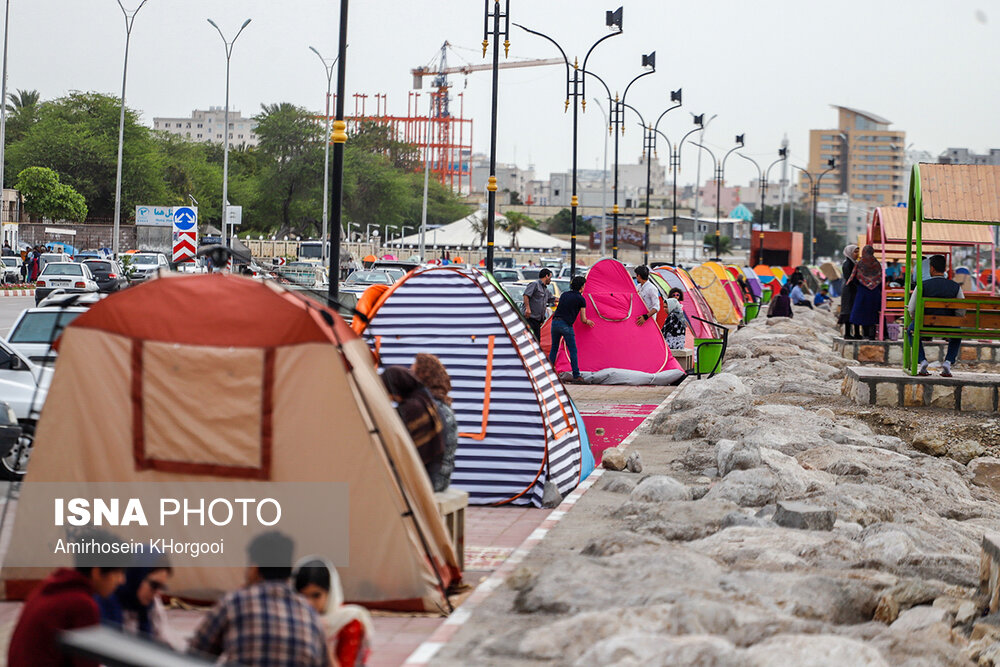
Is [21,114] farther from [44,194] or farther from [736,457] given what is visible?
[736,457]

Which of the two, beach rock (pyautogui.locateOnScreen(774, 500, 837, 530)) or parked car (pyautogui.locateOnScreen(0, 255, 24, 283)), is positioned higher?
parked car (pyautogui.locateOnScreen(0, 255, 24, 283))

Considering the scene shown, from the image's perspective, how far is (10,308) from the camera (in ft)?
111

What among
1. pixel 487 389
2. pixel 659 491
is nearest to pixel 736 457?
pixel 659 491

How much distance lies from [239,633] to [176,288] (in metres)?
3.15

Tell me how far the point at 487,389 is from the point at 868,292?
13.0 meters

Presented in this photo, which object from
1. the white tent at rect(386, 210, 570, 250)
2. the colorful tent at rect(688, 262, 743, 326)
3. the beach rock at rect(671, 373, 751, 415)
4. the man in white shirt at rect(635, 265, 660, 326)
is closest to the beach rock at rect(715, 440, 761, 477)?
the beach rock at rect(671, 373, 751, 415)

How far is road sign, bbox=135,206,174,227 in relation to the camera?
63.8 m

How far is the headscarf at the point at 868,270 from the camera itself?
2103cm

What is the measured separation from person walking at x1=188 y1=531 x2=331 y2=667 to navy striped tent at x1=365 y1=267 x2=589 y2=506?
585cm

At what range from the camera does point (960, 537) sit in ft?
30.6

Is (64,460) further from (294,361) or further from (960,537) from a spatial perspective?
(960,537)

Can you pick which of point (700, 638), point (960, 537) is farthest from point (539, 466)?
point (700, 638)

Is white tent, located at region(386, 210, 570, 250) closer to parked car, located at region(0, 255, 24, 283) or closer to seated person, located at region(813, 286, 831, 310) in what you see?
seated person, located at region(813, 286, 831, 310)

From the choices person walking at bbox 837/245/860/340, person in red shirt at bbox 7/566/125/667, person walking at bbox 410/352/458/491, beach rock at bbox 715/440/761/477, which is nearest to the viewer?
person in red shirt at bbox 7/566/125/667
